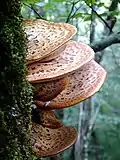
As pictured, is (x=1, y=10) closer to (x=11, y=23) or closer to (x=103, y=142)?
(x=11, y=23)

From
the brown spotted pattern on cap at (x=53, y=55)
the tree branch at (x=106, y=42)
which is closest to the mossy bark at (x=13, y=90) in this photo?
the brown spotted pattern on cap at (x=53, y=55)

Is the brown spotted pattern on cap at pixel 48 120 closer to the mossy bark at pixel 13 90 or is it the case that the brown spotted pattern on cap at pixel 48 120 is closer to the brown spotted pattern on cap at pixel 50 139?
the brown spotted pattern on cap at pixel 50 139

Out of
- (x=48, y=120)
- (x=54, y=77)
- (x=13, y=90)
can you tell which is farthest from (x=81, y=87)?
(x=13, y=90)

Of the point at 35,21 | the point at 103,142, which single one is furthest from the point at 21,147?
the point at 103,142

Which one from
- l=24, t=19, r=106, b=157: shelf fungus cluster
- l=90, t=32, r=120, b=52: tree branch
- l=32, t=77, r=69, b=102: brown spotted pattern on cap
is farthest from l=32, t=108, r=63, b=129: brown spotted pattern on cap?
l=90, t=32, r=120, b=52: tree branch

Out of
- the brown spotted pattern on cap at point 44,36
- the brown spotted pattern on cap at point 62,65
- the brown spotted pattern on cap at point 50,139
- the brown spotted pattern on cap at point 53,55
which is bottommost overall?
the brown spotted pattern on cap at point 50,139

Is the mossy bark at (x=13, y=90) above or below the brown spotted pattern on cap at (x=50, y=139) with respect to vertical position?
above

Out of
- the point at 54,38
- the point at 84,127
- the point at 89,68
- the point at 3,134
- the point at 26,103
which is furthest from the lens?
the point at 84,127
